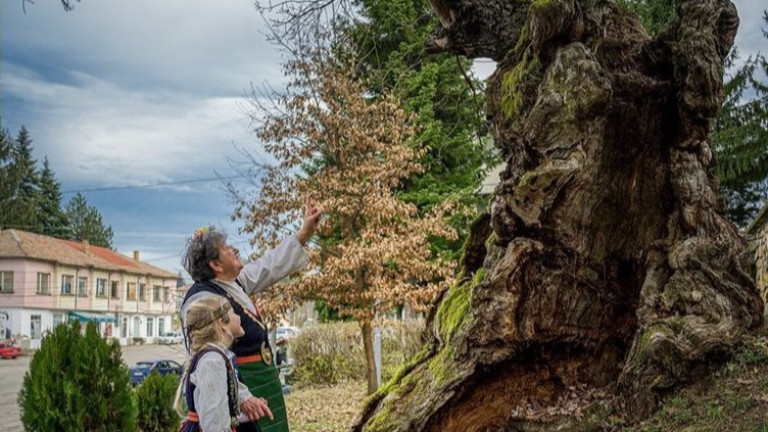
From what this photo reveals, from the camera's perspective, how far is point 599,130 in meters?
4.82

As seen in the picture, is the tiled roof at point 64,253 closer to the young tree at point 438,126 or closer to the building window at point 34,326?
the building window at point 34,326

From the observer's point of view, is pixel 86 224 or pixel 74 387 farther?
pixel 86 224

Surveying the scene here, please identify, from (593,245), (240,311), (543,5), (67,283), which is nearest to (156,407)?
(240,311)

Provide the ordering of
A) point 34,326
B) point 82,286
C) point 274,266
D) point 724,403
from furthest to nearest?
point 82,286
point 34,326
point 274,266
point 724,403

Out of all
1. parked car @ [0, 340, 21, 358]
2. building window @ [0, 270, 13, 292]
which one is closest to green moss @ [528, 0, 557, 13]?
parked car @ [0, 340, 21, 358]

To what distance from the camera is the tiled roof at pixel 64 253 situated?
35344mm

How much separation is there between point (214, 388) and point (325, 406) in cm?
1084

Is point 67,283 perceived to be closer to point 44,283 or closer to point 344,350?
point 44,283

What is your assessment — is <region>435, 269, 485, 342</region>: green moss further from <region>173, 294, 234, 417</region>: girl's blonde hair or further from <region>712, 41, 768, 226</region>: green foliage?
<region>712, 41, 768, 226</region>: green foliage

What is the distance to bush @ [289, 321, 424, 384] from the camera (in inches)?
712

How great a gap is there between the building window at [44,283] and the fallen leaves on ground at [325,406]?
26.3m

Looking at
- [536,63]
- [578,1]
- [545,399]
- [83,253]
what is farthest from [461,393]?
[83,253]

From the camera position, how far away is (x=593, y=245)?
194 inches

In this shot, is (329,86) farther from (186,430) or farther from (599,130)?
(186,430)
